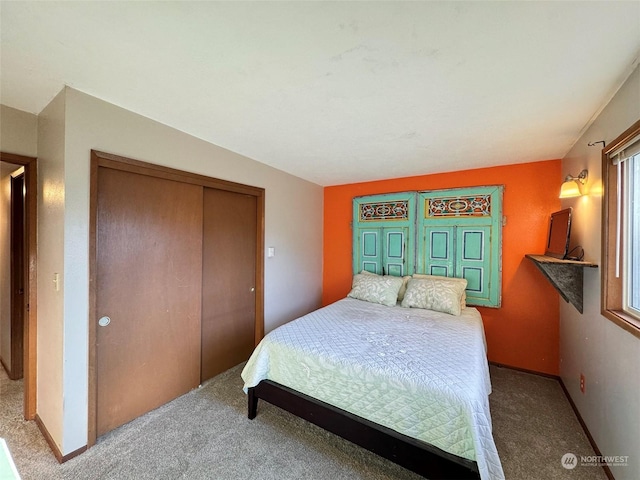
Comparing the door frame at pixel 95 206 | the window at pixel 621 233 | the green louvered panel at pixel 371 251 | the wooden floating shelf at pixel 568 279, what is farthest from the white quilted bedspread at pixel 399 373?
the green louvered panel at pixel 371 251

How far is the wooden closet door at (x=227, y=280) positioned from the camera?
238 cm

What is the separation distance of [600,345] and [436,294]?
4.00 feet

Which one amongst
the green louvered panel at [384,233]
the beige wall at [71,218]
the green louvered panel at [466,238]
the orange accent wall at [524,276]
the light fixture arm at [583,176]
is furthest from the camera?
the green louvered panel at [384,233]

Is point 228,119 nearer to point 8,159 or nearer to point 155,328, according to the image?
point 8,159

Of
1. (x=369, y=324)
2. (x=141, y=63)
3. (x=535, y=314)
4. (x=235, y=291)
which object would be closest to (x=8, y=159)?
(x=141, y=63)

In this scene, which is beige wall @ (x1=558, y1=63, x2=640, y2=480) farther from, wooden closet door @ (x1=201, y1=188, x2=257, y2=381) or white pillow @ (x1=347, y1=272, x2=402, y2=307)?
wooden closet door @ (x1=201, y1=188, x2=257, y2=381)

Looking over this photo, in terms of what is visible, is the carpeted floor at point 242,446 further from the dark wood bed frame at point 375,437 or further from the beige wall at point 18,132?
the beige wall at point 18,132

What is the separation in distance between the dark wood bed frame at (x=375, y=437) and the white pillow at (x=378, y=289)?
150cm

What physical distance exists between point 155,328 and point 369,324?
1796 millimetres

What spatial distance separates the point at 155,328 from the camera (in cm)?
197

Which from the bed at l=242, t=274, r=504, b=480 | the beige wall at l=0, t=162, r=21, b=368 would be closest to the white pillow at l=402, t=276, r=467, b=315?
the bed at l=242, t=274, r=504, b=480

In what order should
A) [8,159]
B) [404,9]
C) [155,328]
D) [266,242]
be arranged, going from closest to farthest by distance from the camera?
[404,9] < [8,159] < [155,328] < [266,242]

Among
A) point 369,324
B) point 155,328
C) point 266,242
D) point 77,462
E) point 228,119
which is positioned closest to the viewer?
point 77,462

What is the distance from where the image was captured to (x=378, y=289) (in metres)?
2.96
